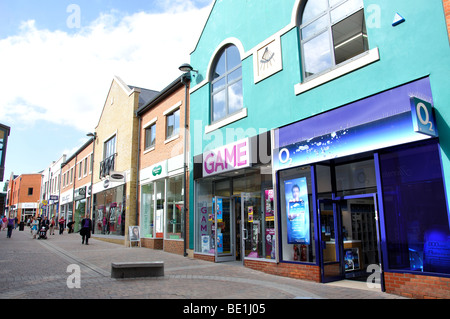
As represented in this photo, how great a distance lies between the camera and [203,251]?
39.9 feet

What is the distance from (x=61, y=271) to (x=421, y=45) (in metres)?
9.65

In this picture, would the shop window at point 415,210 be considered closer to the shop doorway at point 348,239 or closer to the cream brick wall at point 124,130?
the shop doorway at point 348,239

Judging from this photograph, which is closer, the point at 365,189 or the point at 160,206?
the point at 365,189

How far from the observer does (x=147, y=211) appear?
17.4 metres

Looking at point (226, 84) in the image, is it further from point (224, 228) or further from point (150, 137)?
point (150, 137)

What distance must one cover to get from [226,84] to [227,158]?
263 cm

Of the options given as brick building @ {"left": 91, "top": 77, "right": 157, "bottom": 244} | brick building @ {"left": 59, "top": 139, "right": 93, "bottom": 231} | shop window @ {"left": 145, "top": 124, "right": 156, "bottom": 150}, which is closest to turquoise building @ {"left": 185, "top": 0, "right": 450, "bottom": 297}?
shop window @ {"left": 145, "top": 124, "right": 156, "bottom": 150}

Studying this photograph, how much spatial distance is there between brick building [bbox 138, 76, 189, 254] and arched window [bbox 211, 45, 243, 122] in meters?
1.95

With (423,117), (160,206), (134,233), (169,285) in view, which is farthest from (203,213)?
(423,117)

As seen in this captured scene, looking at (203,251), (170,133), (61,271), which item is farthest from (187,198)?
(61,271)

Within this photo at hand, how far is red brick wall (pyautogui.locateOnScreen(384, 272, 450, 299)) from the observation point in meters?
5.39

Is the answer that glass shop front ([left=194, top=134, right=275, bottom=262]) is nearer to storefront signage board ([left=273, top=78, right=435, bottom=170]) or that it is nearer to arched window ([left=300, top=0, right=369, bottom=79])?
storefront signage board ([left=273, top=78, right=435, bottom=170])

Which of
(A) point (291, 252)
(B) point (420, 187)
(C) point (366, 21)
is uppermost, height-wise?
(C) point (366, 21)
